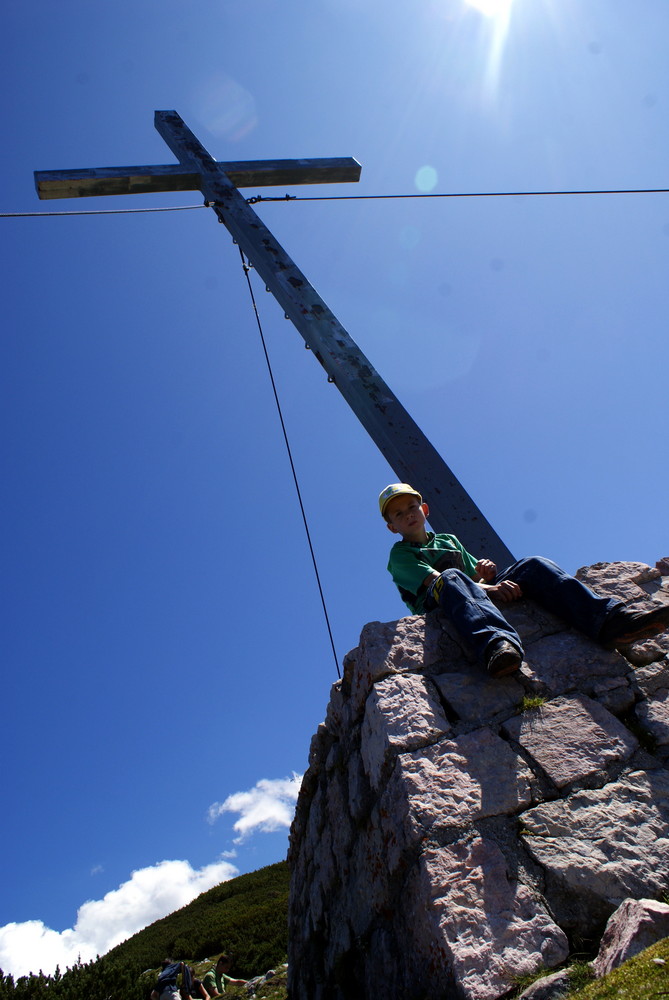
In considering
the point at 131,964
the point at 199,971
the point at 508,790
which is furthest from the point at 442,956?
the point at 199,971

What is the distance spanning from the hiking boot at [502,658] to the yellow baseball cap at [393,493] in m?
1.03

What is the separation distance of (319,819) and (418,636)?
44.3 inches

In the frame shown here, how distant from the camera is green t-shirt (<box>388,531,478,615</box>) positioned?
2664 mm

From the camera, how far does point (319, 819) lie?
2.74 metres

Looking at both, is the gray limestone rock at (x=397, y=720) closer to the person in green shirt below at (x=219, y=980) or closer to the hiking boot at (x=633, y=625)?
the hiking boot at (x=633, y=625)

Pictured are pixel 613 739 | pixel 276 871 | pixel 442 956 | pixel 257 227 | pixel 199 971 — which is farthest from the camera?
pixel 276 871

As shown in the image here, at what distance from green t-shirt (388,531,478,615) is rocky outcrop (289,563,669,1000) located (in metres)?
0.32

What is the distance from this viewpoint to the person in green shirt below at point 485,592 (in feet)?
6.88

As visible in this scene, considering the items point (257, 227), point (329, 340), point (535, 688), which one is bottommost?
point (535, 688)

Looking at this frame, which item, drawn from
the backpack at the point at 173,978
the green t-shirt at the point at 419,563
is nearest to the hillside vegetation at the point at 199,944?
the backpack at the point at 173,978

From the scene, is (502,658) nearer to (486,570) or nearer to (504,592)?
(504,592)

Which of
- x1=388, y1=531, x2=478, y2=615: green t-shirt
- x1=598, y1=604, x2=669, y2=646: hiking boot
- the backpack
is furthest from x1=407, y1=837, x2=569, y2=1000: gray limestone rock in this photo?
the backpack

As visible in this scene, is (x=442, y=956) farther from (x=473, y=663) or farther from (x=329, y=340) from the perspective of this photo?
(x=329, y=340)

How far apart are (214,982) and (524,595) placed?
33.1 feet
